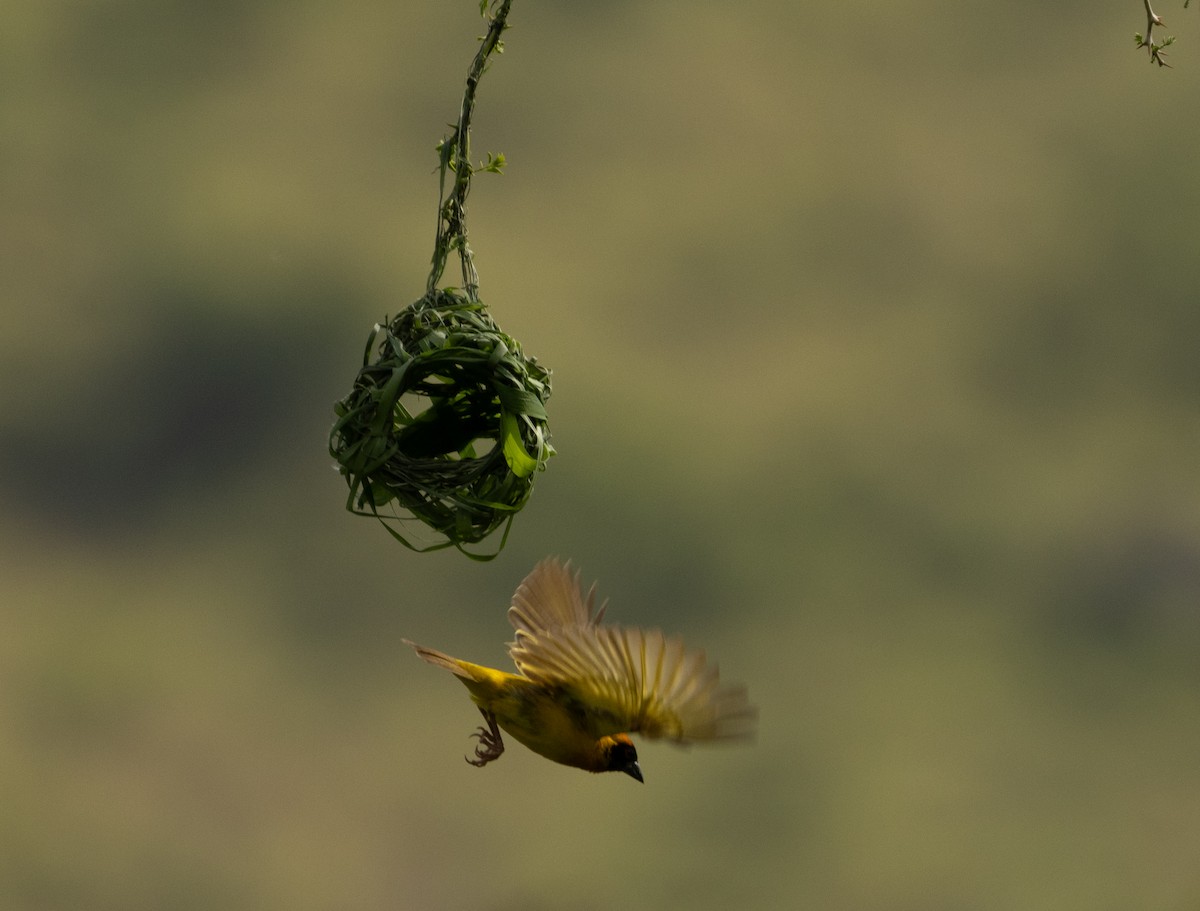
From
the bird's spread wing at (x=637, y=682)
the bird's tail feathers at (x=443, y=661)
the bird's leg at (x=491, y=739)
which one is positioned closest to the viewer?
the bird's spread wing at (x=637, y=682)

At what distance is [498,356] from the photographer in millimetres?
2088

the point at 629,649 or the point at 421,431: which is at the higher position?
the point at 421,431

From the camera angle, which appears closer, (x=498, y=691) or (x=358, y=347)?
(x=498, y=691)

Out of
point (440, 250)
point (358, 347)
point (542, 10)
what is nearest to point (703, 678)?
point (440, 250)

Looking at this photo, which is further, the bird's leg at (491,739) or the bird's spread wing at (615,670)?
the bird's leg at (491,739)

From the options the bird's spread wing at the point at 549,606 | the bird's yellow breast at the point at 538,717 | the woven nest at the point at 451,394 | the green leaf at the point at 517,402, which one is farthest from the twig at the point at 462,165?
the bird's yellow breast at the point at 538,717

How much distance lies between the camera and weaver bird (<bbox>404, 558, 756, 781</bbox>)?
2.05 m

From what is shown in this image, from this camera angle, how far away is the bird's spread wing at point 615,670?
2.03m

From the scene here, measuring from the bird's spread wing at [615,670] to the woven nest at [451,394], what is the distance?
0.44ft

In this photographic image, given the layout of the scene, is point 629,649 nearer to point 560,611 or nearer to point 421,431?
point 560,611

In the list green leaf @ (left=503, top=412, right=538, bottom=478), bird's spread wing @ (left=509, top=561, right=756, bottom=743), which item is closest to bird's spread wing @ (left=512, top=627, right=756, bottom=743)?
bird's spread wing @ (left=509, top=561, right=756, bottom=743)

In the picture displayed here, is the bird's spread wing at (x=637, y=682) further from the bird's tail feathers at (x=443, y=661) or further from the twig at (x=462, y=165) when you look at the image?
the twig at (x=462, y=165)

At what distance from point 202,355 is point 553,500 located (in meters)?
2.99

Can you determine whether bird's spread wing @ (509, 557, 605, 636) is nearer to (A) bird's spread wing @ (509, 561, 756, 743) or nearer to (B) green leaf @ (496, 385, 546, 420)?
(A) bird's spread wing @ (509, 561, 756, 743)
